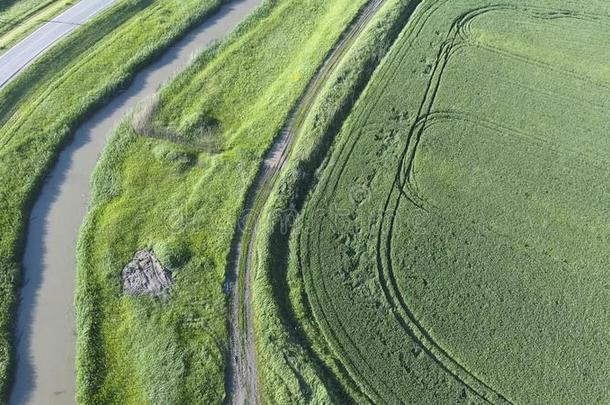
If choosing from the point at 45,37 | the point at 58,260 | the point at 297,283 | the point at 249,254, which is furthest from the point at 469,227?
the point at 45,37

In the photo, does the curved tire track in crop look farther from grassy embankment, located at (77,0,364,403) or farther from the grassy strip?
grassy embankment, located at (77,0,364,403)

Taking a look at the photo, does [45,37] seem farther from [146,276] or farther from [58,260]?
[146,276]

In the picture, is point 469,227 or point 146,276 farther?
point 469,227

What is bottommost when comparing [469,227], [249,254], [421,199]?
[469,227]

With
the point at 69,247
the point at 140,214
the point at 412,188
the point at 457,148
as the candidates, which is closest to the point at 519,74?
the point at 457,148

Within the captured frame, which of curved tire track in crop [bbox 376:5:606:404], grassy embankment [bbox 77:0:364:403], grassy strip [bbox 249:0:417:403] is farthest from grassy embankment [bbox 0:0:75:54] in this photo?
curved tire track in crop [bbox 376:5:606:404]

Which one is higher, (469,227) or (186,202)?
(186,202)

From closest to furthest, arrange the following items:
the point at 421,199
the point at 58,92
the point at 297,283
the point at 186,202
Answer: the point at 297,283 < the point at 186,202 < the point at 421,199 < the point at 58,92

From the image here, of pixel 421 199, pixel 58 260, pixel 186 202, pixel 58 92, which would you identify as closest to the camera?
pixel 58 260
